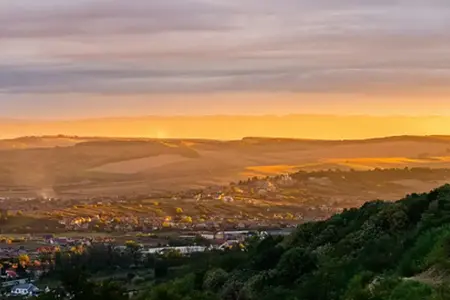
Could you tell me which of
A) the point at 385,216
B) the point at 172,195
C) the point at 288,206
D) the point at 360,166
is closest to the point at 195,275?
the point at 385,216

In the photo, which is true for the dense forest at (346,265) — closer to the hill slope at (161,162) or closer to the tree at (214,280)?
the tree at (214,280)

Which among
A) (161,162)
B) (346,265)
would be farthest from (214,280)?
(161,162)

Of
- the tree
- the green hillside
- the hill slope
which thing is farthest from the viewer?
the hill slope

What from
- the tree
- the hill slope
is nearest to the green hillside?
the tree

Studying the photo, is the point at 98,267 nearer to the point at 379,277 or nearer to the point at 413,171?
the point at 379,277

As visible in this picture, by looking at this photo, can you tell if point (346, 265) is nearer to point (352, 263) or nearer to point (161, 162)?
point (352, 263)

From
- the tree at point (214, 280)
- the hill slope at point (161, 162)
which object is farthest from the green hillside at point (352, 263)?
the hill slope at point (161, 162)

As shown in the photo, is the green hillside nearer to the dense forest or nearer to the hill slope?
the dense forest
